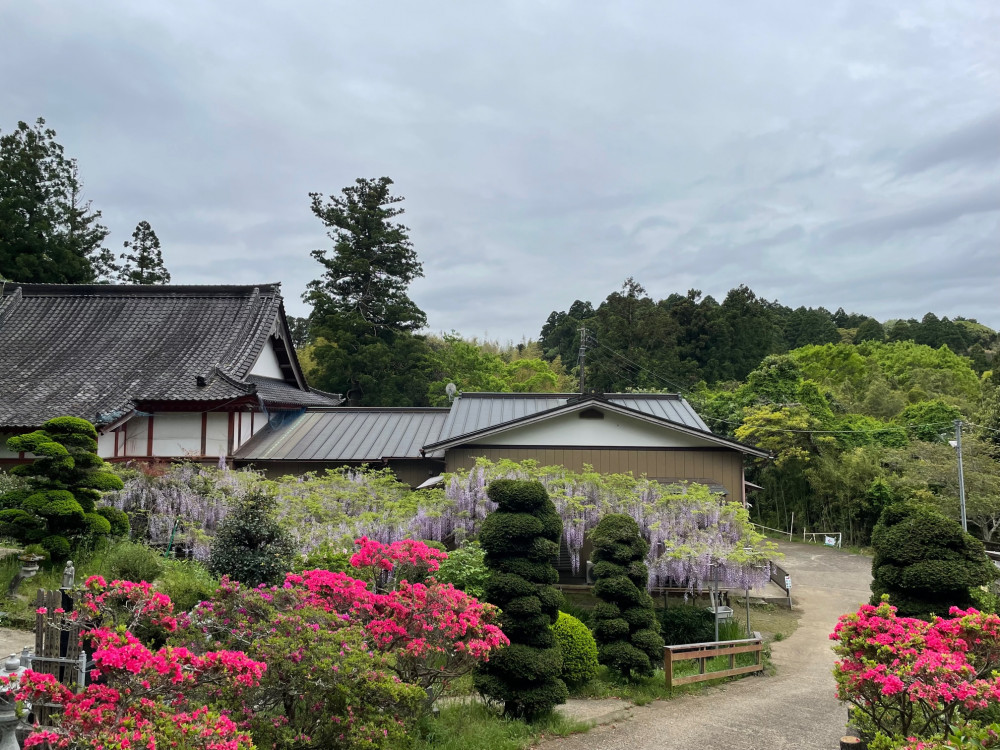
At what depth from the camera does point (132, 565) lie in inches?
330

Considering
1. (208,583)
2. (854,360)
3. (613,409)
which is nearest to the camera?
(208,583)

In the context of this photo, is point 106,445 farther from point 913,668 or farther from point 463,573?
point 913,668

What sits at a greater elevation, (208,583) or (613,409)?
(613,409)

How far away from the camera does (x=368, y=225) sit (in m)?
32.4

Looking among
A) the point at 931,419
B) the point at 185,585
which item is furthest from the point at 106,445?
the point at 931,419

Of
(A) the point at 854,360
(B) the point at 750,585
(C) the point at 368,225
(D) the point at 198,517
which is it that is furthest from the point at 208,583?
(A) the point at 854,360

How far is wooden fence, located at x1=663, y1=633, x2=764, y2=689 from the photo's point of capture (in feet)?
29.4

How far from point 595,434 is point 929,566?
25.5ft

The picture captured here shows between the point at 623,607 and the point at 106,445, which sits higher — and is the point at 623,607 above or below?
below

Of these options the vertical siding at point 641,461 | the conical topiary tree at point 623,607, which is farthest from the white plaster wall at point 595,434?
the conical topiary tree at point 623,607

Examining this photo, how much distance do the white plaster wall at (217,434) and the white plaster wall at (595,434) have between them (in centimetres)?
634

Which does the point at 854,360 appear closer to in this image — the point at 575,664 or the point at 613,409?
the point at 613,409

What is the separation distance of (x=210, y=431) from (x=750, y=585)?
491 inches

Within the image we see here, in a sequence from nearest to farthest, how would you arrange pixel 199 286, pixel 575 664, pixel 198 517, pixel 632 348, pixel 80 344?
1. pixel 575 664
2. pixel 198 517
3. pixel 80 344
4. pixel 199 286
5. pixel 632 348
